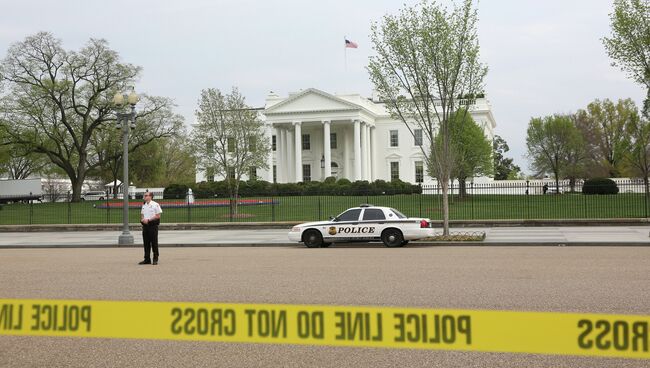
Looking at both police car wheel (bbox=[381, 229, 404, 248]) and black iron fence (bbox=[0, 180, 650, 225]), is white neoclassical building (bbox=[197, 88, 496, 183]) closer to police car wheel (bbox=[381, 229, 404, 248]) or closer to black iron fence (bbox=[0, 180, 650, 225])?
black iron fence (bbox=[0, 180, 650, 225])

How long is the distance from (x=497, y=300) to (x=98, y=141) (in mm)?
65435

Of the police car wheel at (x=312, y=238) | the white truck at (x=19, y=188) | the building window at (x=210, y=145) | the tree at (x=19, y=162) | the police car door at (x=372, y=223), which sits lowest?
the police car wheel at (x=312, y=238)

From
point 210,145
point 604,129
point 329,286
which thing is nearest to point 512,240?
point 329,286

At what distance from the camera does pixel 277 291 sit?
10484 millimetres

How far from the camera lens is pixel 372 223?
68.2 ft

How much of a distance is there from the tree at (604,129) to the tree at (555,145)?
6.29m

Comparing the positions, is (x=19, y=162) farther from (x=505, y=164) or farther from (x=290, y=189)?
(x=505, y=164)

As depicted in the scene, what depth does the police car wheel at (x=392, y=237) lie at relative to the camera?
67.5 ft

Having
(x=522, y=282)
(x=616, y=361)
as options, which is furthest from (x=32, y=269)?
(x=616, y=361)

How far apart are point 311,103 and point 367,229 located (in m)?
56.7

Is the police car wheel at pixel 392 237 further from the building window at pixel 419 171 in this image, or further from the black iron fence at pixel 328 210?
the building window at pixel 419 171

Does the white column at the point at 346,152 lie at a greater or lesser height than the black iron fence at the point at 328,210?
greater

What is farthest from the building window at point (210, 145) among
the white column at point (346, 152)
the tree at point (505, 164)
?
the tree at point (505, 164)

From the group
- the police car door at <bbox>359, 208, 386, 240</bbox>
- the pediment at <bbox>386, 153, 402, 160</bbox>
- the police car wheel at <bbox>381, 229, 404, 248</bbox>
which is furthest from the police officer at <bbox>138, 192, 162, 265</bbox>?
the pediment at <bbox>386, 153, 402, 160</bbox>
